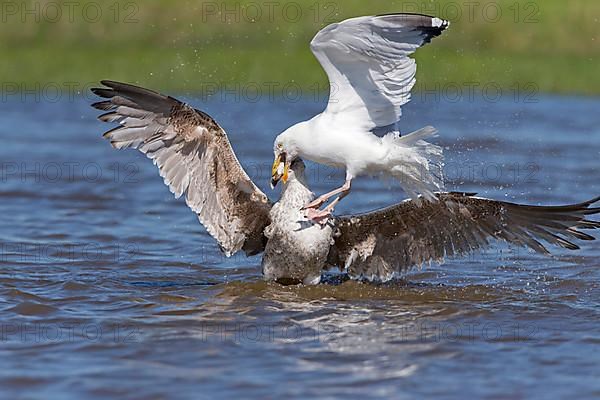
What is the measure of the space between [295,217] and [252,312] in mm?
768

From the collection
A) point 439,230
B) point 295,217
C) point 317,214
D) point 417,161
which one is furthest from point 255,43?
point 417,161

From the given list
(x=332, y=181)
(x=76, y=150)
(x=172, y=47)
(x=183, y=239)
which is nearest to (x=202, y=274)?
(x=183, y=239)

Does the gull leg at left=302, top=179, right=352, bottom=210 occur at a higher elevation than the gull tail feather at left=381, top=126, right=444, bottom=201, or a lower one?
lower

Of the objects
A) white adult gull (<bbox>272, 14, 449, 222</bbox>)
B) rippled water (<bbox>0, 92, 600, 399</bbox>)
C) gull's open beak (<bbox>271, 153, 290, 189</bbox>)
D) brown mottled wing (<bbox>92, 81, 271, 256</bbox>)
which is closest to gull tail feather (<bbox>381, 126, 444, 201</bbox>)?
white adult gull (<bbox>272, 14, 449, 222</bbox>)

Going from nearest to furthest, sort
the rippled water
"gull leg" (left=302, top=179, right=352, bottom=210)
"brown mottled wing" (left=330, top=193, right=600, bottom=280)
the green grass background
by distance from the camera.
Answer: the rippled water → "gull leg" (left=302, top=179, right=352, bottom=210) → "brown mottled wing" (left=330, top=193, right=600, bottom=280) → the green grass background

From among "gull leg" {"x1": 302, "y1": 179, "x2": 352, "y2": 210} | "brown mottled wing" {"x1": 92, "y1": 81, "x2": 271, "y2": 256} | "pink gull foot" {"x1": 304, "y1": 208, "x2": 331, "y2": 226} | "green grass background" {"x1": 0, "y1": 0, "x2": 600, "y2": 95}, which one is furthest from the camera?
"green grass background" {"x1": 0, "y1": 0, "x2": 600, "y2": 95}

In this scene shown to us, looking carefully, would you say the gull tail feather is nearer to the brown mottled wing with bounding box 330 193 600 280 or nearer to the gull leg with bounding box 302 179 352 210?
the gull leg with bounding box 302 179 352 210

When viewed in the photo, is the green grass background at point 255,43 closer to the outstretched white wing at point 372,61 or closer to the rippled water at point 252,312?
the rippled water at point 252,312

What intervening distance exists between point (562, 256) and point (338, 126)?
301 cm

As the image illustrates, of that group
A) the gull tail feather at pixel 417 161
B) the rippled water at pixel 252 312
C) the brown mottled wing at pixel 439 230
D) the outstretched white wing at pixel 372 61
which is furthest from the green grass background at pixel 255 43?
the outstretched white wing at pixel 372 61

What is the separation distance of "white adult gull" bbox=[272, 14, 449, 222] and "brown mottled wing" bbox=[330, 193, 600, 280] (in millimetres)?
584

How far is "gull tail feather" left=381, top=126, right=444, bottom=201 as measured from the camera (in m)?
7.43

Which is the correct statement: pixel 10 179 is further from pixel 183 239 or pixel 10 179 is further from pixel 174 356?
pixel 174 356

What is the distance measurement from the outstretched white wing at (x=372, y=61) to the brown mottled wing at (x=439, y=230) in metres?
0.93
